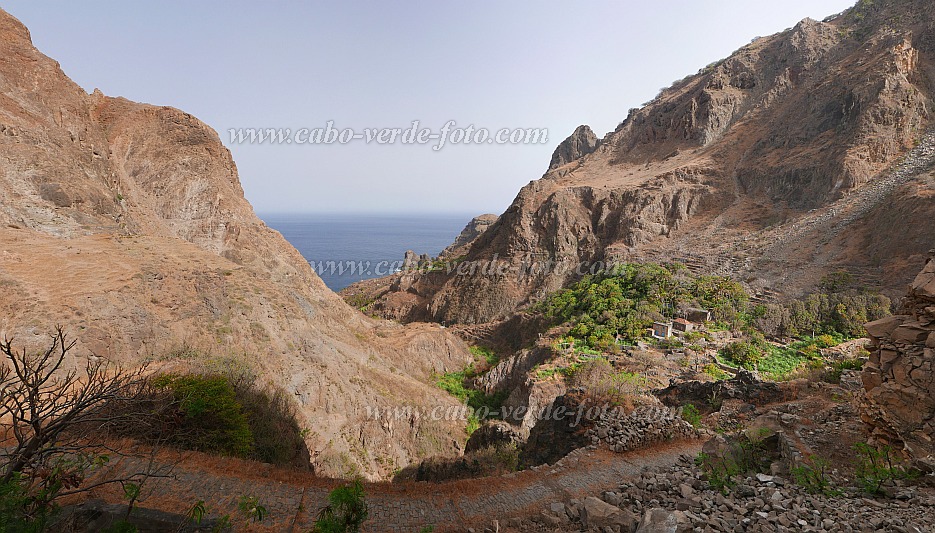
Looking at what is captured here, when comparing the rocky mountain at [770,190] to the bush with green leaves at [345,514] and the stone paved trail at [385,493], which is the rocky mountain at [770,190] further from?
the bush with green leaves at [345,514]

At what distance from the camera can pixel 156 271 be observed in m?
15.3

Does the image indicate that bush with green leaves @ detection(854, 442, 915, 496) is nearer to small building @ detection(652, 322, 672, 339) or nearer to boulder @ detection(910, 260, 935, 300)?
boulder @ detection(910, 260, 935, 300)

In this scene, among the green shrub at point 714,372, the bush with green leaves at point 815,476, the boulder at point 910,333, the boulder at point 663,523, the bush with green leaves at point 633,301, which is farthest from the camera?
the bush with green leaves at point 633,301

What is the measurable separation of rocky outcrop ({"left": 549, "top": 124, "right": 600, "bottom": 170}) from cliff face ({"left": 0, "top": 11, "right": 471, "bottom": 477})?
6691 centimetres

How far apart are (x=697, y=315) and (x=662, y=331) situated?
4.67 m

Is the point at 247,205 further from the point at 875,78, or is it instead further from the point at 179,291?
the point at 875,78

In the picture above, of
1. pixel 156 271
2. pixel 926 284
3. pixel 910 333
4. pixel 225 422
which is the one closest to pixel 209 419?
pixel 225 422

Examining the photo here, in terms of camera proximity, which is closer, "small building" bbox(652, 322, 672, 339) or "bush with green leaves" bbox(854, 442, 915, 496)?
"bush with green leaves" bbox(854, 442, 915, 496)

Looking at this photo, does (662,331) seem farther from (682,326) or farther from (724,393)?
(724,393)

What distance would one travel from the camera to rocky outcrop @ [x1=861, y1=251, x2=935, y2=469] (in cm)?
564

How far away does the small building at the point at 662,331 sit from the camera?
2377 centimetres

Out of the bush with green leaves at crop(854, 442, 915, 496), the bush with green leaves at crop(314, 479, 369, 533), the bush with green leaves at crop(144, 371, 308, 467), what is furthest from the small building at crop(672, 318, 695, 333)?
the bush with green leaves at crop(314, 479, 369, 533)

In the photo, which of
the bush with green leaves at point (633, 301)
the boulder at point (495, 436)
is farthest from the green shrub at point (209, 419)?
the bush with green leaves at point (633, 301)

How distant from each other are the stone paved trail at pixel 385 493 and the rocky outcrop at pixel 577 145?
248 feet
